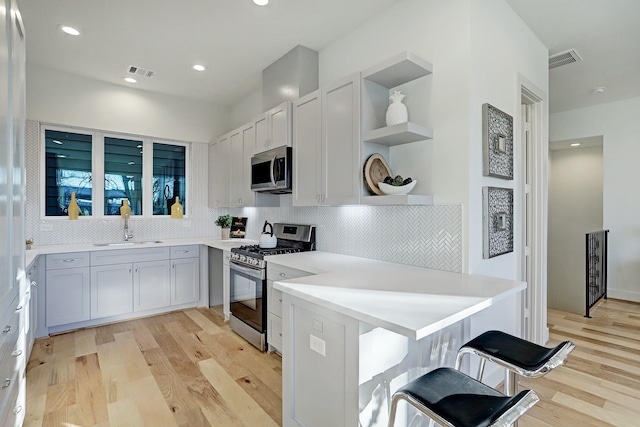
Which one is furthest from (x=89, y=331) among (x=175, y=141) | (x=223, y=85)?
(x=223, y=85)

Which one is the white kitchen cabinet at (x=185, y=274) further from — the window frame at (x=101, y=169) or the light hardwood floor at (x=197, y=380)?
the window frame at (x=101, y=169)

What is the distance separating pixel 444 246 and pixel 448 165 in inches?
22.2

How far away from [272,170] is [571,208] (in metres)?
5.56

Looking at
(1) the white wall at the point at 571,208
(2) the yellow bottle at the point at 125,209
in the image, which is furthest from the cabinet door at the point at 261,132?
(1) the white wall at the point at 571,208

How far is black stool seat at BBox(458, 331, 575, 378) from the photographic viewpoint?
136 centimetres

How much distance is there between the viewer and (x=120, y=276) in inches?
151

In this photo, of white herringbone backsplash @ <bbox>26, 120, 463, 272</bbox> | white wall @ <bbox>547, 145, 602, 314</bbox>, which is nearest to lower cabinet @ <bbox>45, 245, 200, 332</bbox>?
white herringbone backsplash @ <bbox>26, 120, 463, 272</bbox>

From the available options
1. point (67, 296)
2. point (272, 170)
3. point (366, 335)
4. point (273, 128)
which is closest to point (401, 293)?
point (366, 335)

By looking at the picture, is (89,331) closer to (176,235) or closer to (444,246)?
(176,235)

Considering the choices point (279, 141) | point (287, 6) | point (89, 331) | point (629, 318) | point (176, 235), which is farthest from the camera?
point (176, 235)

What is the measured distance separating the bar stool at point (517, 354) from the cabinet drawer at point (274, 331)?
64.2 inches

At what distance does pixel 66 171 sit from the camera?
404 centimetres

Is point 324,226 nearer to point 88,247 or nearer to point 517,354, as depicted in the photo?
point 517,354

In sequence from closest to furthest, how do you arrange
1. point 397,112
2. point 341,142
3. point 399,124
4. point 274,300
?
point 399,124
point 397,112
point 341,142
point 274,300
